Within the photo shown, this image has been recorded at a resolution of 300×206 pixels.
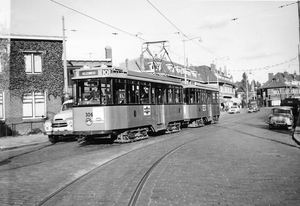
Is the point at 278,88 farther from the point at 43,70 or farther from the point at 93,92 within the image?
the point at 93,92

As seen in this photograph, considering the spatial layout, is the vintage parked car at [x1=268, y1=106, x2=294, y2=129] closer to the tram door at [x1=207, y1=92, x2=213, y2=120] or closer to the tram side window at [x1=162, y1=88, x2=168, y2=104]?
the tram door at [x1=207, y1=92, x2=213, y2=120]

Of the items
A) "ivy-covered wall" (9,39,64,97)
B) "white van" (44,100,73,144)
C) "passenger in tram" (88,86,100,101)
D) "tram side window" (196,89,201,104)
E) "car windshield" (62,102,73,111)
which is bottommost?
"white van" (44,100,73,144)

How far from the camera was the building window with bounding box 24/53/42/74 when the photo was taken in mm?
23891

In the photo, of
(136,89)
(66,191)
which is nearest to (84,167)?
(66,191)

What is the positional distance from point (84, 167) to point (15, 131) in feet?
Result: 50.9

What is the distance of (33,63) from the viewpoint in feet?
79.3

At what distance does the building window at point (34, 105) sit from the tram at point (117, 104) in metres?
11.1

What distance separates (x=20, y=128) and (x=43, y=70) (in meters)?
5.01

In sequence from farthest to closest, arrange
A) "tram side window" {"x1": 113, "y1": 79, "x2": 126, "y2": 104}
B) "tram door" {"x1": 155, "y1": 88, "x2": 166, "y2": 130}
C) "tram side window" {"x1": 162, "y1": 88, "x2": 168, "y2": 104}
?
"tram side window" {"x1": 162, "y1": 88, "x2": 168, "y2": 104} < "tram door" {"x1": 155, "y1": 88, "x2": 166, "y2": 130} < "tram side window" {"x1": 113, "y1": 79, "x2": 126, "y2": 104}

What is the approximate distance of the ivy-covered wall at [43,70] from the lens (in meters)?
23.2

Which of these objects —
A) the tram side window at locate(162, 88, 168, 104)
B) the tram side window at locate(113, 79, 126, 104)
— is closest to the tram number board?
the tram side window at locate(113, 79, 126, 104)

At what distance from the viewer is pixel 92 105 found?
12867 mm

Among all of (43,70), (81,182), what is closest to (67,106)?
(43,70)

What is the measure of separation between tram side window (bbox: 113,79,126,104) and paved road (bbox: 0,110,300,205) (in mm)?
2932
